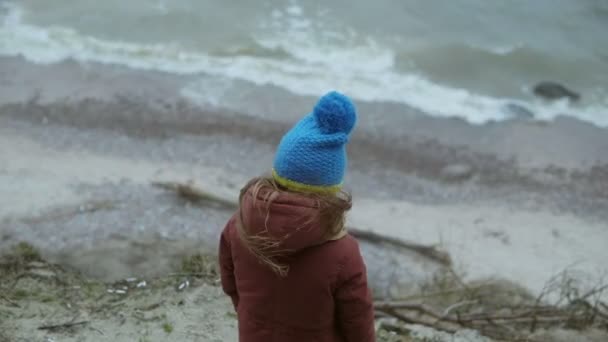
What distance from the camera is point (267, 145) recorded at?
10148 mm

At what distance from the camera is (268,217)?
2.48 metres

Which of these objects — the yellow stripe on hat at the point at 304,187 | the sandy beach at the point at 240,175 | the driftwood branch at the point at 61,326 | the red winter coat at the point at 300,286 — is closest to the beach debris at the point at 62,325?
the driftwood branch at the point at 61,326

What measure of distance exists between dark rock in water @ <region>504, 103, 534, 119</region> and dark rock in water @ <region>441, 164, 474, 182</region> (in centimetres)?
215

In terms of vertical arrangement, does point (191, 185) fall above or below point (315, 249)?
below

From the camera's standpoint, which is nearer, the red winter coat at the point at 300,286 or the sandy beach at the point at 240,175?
the red winter coat at the point at 300,286

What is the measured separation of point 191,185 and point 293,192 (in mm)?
6041

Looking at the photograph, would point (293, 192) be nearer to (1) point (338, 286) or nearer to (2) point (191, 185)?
(1) point (338, 286)

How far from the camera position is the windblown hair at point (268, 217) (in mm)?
2484

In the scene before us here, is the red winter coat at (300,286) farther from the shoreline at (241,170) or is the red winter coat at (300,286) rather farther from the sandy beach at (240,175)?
the shoreline at (241,170)

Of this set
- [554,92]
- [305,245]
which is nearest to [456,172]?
[554,92]

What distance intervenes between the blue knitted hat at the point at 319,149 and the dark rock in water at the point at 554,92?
10.9 meters

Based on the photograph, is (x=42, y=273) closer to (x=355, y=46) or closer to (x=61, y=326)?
(x=61, y=326)

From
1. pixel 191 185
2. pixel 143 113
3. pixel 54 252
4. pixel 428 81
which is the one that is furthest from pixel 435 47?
pixel 54 252

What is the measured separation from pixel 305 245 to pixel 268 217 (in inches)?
6.7
